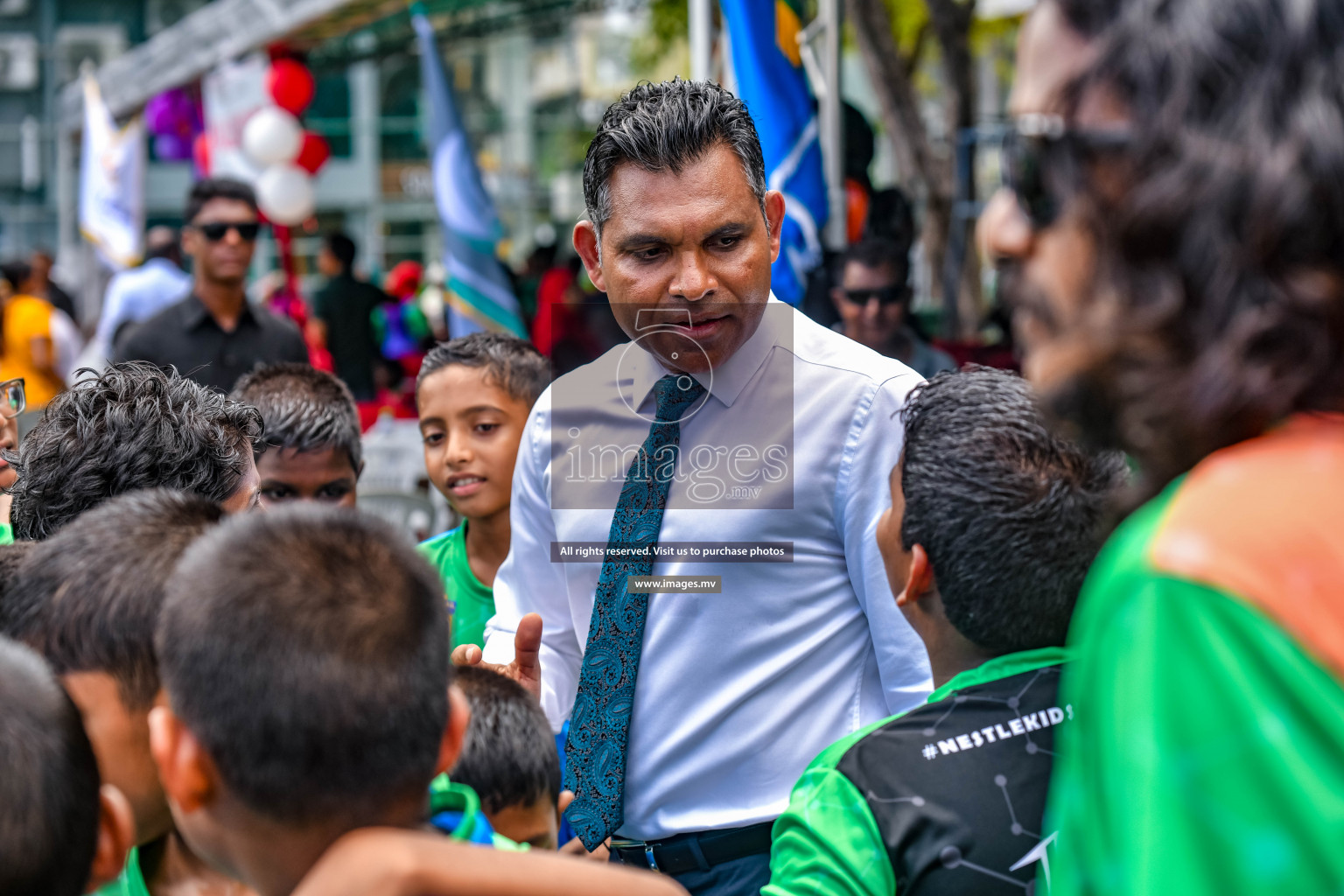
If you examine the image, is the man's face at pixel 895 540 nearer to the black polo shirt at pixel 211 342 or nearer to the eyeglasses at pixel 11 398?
the eyeglasses at pixel 11 398

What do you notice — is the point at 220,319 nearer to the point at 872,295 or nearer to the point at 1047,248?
the point at 872,295

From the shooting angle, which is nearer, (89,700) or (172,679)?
(172,679)

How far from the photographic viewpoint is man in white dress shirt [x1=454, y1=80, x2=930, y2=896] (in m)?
2.03

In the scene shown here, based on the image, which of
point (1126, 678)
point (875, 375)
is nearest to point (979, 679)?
point (875, 375)

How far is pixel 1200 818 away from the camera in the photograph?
692mm

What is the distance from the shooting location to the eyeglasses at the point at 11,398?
246 centimetres

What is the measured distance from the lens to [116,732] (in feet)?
4.71

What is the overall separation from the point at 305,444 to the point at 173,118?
406 inches

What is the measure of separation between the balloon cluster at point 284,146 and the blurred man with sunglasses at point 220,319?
4.25m

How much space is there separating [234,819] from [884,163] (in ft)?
85.3

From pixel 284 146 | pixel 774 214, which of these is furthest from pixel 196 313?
pixel 284 146

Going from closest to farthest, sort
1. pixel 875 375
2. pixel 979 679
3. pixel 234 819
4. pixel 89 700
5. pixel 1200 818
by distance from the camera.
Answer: pixel 1200 818 → pixel 234 819 → pixel 89 700 → pixel 979 679 → pixel 875 375

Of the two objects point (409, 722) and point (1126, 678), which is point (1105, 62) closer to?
point (1126, 678)

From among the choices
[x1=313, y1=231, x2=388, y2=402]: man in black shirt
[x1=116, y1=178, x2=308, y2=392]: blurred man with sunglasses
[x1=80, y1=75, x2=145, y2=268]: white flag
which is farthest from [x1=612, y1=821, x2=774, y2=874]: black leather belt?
[x1=80, y1=75, x2=145, y2=268]: white flag
